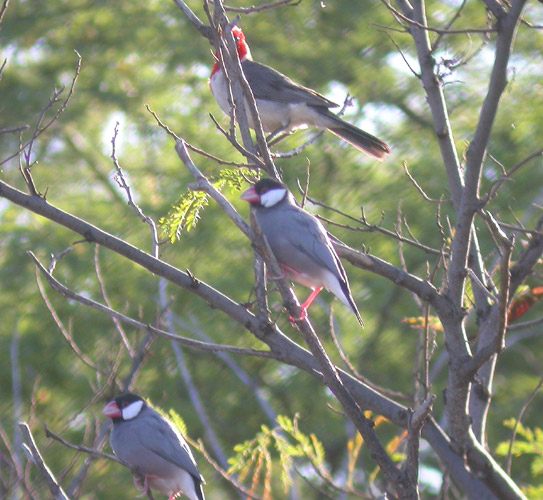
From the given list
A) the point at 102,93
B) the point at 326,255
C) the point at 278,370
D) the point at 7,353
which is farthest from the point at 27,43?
the point at 326,255

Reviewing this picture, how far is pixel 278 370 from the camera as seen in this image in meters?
8.77

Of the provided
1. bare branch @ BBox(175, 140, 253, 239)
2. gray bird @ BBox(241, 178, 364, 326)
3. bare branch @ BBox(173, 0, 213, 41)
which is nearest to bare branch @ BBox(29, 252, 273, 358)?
bare branch @ BBox(175, 140, 253, 239)

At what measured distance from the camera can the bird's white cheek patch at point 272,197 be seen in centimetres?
450

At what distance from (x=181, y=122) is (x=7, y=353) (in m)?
2.88

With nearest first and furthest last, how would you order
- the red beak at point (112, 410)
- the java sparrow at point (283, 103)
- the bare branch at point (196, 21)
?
the bare branch at point (196, 21)
the red beak at point (112, 410)
the java sparrow at point (283, 103)

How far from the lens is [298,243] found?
4.36 meters

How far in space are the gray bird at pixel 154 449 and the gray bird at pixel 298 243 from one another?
4.35ft

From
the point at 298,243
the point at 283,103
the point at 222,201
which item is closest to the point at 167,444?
the point at 298,243

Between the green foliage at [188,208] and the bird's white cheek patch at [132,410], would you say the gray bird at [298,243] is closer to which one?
the green foliage at [188,208]

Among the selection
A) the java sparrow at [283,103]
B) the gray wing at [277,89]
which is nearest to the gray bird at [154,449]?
the java sparrow at [283,103]

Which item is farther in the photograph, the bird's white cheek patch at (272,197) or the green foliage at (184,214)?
the bird's white cheek patch at (272,197)

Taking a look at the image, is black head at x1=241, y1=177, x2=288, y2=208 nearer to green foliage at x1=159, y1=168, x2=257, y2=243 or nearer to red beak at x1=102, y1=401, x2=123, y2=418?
green foliage at x1=159, y1=168, x2=257, y2=243

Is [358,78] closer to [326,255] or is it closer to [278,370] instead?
[278,370]

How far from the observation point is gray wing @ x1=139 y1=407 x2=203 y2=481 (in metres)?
5.16
